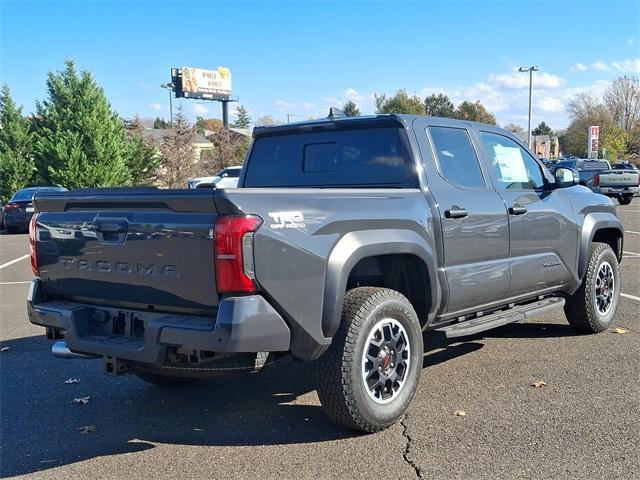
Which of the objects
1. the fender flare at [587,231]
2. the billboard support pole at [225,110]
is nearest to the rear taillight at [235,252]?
the fender flare at [587,231]

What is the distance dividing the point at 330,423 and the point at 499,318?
68.0 inches

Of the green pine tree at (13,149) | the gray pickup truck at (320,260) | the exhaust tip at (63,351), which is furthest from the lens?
the green pine tree at (13,149)

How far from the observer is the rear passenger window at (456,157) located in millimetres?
4836

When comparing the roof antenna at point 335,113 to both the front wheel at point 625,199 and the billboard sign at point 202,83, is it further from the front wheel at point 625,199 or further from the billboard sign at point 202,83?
the billboard sign at point 202,83

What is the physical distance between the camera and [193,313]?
3566mm

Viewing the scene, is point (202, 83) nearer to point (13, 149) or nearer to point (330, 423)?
point (13, 149)

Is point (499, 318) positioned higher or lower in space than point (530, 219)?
lower

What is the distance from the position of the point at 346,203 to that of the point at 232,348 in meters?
1.15

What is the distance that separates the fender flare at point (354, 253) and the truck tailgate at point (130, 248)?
0.68 meters

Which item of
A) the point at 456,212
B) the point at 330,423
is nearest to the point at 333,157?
the point at 456,212

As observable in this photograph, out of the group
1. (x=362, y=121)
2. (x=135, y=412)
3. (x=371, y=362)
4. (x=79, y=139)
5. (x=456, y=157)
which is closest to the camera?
(x=371, y=362)

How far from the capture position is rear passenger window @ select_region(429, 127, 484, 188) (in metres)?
4.84

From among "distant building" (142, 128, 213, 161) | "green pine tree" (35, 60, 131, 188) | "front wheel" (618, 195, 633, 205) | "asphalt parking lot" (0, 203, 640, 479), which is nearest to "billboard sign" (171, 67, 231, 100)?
"distant building" (142, 128, 213, 161)

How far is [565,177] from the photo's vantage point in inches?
235
